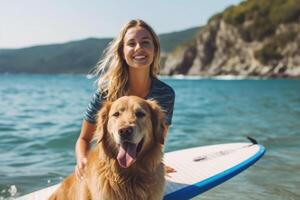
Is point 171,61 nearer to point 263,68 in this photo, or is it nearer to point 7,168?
point 263,68

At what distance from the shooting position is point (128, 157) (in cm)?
381

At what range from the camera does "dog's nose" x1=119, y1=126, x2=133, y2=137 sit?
3645 millimetres

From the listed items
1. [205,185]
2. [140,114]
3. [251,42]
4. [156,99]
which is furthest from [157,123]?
[251,42]

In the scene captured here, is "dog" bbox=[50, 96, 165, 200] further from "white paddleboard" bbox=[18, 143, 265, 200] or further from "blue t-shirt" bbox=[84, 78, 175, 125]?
"white paddleboard" bbox=[18, 143, 265, 200]

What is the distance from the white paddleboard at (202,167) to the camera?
212 inches

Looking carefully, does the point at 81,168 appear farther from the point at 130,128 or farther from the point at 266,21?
the point at 266,21

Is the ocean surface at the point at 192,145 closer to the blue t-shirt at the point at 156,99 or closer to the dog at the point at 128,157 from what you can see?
the blue t-shirt at the point at 156,99

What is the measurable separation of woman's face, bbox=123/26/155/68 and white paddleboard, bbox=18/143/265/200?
1.50 meters

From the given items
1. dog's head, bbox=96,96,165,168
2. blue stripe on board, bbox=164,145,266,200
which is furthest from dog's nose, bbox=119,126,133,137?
blue stripe on board, bbox=164,145,266,200

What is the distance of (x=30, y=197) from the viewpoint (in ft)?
18.1

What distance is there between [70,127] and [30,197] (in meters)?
9.38

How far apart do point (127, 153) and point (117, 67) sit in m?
1.28

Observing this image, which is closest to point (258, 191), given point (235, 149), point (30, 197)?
point (235, 149)

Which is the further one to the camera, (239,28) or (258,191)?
(239,28)
